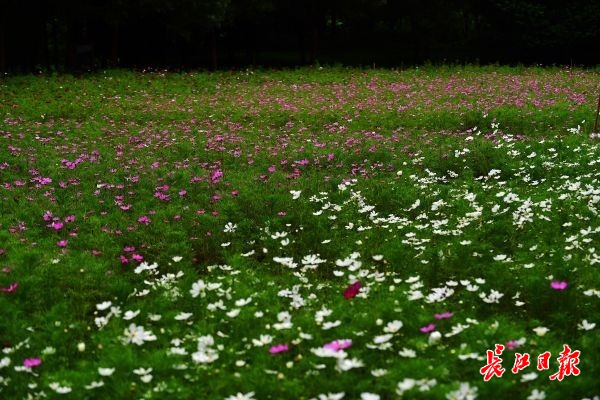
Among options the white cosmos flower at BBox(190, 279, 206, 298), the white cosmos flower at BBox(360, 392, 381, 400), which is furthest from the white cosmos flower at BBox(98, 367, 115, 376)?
the white cosmos flower at BBox(360, 392, 381, 400)

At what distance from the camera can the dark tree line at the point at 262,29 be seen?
1072 inches

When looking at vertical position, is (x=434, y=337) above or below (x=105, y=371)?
above

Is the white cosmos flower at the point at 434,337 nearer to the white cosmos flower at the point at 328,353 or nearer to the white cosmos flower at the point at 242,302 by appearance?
the white cosmos flower at the point at 328,353

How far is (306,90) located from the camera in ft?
72.6

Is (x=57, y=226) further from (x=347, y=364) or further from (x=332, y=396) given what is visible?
(x=332, y=396)

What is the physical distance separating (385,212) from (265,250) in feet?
7.51

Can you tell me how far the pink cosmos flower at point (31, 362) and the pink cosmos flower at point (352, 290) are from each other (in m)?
2.91

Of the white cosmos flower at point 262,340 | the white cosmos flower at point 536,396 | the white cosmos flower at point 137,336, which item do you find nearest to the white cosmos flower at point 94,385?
the white cosmos flower at point 137,336

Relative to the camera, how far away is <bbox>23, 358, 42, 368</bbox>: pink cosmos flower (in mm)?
5082

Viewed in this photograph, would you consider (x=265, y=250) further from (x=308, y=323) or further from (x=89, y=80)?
(x=89, y=80)

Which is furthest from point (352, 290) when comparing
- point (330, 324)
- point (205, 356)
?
point (205, 356)

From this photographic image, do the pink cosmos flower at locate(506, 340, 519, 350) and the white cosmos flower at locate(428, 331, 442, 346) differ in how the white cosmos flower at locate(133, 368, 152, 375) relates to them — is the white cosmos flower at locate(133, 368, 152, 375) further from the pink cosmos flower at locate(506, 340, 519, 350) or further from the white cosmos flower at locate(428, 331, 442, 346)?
the pink cosmos flower at locate(506, 340, 519, 350)

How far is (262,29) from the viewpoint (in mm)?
42812

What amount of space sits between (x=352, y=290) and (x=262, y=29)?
39109 millimetres
